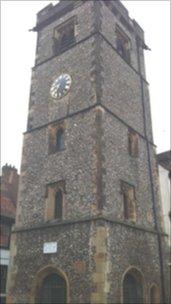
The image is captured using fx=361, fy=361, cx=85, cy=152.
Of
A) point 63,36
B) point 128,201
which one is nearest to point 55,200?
point 128,201

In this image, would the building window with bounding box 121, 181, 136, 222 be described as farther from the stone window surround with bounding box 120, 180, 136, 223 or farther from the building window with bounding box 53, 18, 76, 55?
the building window with bounding box 53, 18, 76, 55

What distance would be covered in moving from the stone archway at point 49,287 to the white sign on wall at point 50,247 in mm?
650

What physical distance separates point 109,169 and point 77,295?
5401mm

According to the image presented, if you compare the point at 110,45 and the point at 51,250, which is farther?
the point at 110,45

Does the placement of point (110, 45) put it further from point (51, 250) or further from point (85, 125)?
point (51, 250)

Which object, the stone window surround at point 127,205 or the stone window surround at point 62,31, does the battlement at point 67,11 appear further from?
the stone window surround at point 127,205

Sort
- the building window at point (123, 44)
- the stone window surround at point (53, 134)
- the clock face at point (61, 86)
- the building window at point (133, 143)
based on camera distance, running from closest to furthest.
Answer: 1. the stone window surround at point (53, 134)
2. the building window at point (133, 143)
3. the clock face at point (61, 86)
4. the building window at point (123, 44)

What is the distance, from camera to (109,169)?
16.0m

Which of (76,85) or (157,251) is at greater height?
(76,85)

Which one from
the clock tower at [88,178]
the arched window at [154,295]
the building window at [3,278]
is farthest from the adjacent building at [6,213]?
the arched window at [154,295]

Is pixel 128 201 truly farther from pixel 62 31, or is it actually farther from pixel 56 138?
pixel 62 31

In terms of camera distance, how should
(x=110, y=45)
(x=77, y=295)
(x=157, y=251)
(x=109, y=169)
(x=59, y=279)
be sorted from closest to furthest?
(x=77, y=295)
(x=59, y=279)
(x=109, y=169)
(x=157, y=251)
(x=110, y=45)

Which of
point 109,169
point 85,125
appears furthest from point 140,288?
point 85,125

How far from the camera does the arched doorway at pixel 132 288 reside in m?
15.0
